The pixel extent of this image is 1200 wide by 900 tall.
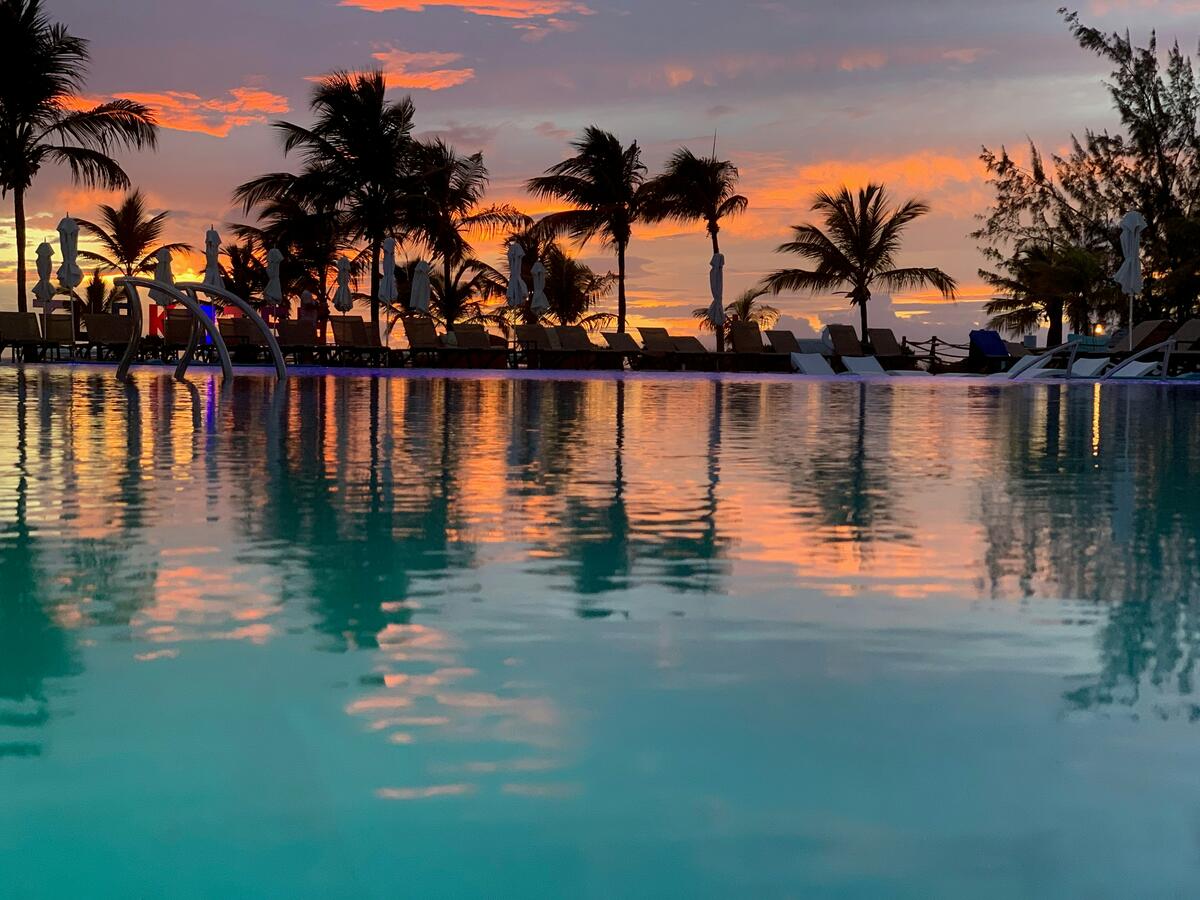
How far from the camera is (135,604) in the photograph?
134 inches

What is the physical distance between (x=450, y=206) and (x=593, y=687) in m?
33.0

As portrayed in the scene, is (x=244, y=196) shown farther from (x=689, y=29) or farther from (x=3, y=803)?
(x=3, y=803)

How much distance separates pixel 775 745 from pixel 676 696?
32cm

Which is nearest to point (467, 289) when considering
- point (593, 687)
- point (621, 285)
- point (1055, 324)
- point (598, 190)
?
point (598, 190)

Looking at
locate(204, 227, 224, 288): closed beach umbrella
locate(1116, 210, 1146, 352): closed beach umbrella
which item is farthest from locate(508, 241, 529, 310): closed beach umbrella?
locate(1116, 210, 1146, 352): closed beach umbrella

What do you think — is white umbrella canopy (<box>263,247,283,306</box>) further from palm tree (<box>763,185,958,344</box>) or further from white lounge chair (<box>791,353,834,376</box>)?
palm tree (<box>763,185,958,344</box>)

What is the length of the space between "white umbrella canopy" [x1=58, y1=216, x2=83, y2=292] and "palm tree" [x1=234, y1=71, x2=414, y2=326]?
7.17m

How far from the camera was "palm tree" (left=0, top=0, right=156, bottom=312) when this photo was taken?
27.8 m

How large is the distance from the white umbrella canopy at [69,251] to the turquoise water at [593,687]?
2098 cm

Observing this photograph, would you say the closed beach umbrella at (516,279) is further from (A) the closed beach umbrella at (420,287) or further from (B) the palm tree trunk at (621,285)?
(B) the palm tree trunk at (621,285)

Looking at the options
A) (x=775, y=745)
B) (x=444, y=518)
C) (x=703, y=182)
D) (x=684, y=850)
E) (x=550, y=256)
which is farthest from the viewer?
(x=550, y=256)

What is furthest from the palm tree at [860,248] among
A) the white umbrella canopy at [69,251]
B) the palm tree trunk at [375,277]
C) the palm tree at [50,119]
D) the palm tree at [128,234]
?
the palm tree at [128,234]

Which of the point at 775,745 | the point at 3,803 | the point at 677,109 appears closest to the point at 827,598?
the point at 775,745

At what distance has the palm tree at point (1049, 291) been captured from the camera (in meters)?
33.8
